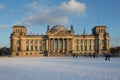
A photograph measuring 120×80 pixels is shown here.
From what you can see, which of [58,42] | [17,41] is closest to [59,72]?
[58,42]

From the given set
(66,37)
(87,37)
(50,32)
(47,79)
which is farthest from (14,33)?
(47,79)

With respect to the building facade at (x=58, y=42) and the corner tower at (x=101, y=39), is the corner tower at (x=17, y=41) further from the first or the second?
the corner tower at (x=101, y=39)

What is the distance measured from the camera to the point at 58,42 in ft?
384

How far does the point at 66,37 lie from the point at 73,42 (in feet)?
Result: 15.8

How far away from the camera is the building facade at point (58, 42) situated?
117m

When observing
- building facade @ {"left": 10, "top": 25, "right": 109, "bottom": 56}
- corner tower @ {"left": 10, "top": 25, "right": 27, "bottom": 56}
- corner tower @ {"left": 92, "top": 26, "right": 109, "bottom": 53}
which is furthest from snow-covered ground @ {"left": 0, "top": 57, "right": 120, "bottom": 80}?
corner tower @ {"left": 92, "top": 26, "right": 109, "bottom": 53}

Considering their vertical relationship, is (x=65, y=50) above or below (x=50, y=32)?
below

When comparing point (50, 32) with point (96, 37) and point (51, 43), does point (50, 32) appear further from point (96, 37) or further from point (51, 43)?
point (96, 37)

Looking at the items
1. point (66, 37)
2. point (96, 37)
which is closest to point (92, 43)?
point (96, 37)

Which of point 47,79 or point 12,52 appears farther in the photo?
point 12,52

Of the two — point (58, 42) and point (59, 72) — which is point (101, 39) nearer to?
point (58, 42)

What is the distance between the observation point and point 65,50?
385ft

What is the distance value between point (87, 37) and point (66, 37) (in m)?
11.5

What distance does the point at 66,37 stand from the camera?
383 ft
